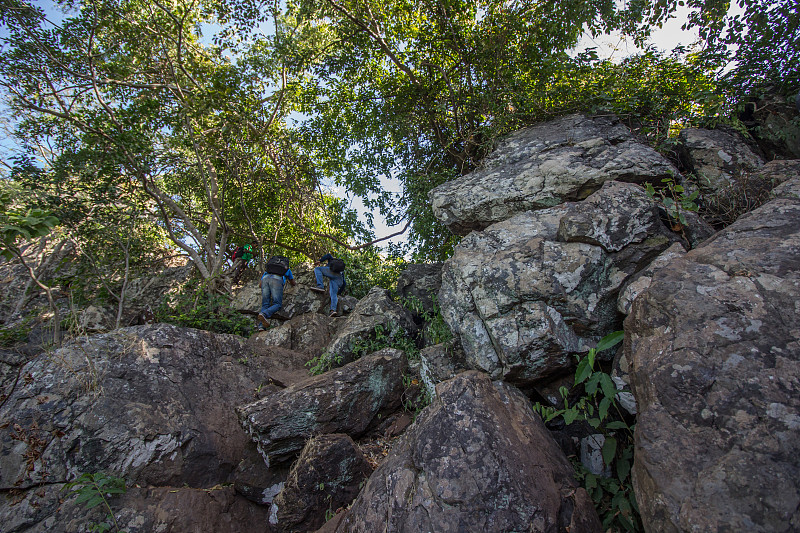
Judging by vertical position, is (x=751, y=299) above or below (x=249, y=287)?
below

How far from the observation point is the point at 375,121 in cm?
842

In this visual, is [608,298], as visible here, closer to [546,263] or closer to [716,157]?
[546,263]

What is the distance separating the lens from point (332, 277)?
8672 mm

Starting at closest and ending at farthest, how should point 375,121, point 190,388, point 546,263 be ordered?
point 546,263 → point 190,388 → point 375,121

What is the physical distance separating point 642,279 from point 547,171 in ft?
7.66

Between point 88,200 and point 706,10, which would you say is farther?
point 88,200

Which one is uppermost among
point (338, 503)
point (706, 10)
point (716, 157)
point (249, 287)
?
point (706, 10)

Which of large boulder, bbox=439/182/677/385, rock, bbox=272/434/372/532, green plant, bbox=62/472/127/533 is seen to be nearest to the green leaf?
large boulder, bbox=439/182/677/385

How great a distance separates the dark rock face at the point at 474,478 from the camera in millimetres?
2664

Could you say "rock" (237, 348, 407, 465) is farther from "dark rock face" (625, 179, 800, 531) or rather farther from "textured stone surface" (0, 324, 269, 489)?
"dark rock face" (625, 179, 800, 531)

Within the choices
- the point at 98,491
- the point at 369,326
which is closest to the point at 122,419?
the point at 98,491

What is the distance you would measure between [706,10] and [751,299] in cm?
560

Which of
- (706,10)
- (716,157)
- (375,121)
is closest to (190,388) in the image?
(375,121)

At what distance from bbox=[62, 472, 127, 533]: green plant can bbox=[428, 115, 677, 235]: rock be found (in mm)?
5215
